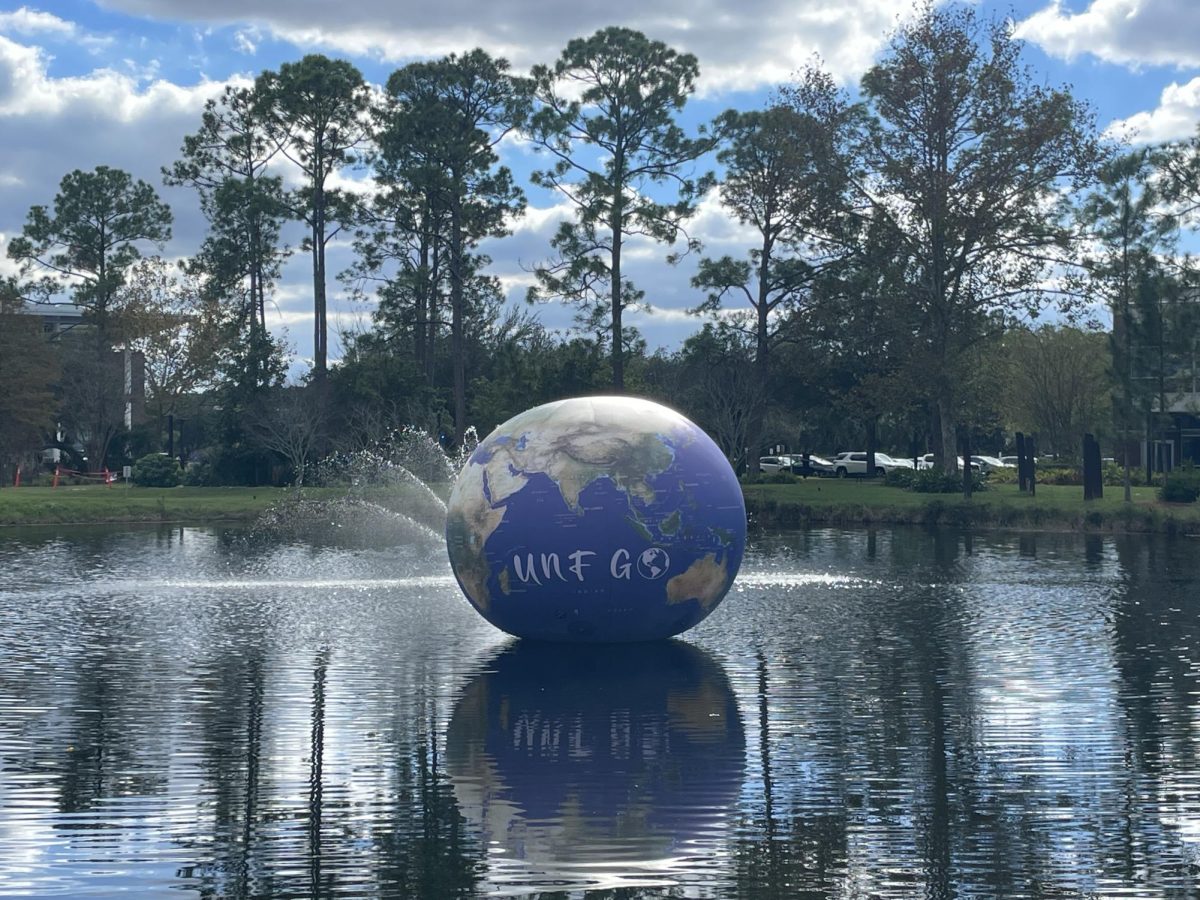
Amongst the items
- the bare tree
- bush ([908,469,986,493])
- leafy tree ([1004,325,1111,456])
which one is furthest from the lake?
leafy tree ([1004,325,1111,456])

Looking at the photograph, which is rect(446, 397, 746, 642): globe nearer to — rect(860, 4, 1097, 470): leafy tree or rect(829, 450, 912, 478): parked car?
rect(860, 4, 1097, 470): leafy tree

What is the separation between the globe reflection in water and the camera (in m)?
9.48

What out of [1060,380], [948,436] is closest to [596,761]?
[948,436]

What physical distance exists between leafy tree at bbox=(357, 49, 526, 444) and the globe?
50.2 metres

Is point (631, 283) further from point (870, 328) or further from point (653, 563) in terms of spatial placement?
point (653, 563)

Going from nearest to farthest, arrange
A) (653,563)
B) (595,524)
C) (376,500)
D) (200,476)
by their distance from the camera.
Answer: (595,524)
(653,563)
(376,500)
(200,476)

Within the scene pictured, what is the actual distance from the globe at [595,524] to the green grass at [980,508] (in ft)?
92.0

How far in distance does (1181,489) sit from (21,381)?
53528 mm

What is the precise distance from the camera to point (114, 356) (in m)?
90.1

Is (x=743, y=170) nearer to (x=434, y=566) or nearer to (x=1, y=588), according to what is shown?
(x=434, y=566)

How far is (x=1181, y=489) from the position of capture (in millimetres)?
49844

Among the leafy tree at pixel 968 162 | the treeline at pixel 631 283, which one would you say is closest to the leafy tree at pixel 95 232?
the treeline at pixel 631 283

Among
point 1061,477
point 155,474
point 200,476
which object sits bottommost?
point 1061,477

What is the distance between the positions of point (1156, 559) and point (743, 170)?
39560mm
